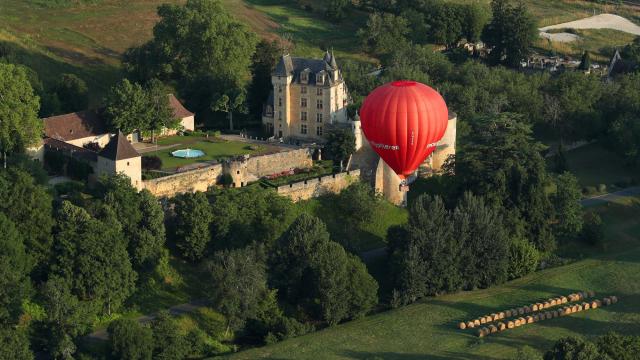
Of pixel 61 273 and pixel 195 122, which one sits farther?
pixel 195 122

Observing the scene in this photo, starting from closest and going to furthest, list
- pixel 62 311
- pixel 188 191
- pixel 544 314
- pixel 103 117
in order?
pixel 62 311 → pixel 544 314 → pixel 188 191 → pixel 103 117

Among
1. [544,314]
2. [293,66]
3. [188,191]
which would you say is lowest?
[544,314]

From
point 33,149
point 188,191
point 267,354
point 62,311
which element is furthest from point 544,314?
point 33,149

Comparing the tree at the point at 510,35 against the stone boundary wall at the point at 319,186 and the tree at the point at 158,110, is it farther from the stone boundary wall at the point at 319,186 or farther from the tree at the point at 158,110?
the tree at the point at 158,110

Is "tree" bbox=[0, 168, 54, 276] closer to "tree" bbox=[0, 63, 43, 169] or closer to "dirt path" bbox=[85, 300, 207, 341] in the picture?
"dirt path" bbox=[85, 300, 207, 341]

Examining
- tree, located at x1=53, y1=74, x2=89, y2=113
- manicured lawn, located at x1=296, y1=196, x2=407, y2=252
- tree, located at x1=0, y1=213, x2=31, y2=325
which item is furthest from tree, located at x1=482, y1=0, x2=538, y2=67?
tree, located at x1=0, y1=213, x2=31, y2=325

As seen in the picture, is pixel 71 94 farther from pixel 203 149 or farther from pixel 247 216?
pixel 247 216

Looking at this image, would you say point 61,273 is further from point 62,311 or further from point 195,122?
point 195,122

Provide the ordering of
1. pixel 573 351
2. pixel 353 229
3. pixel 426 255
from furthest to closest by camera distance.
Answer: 1. pixel 353 229
2. pixel 426 255
3. pixel 573 351

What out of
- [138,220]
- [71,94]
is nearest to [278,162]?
[138,220]
